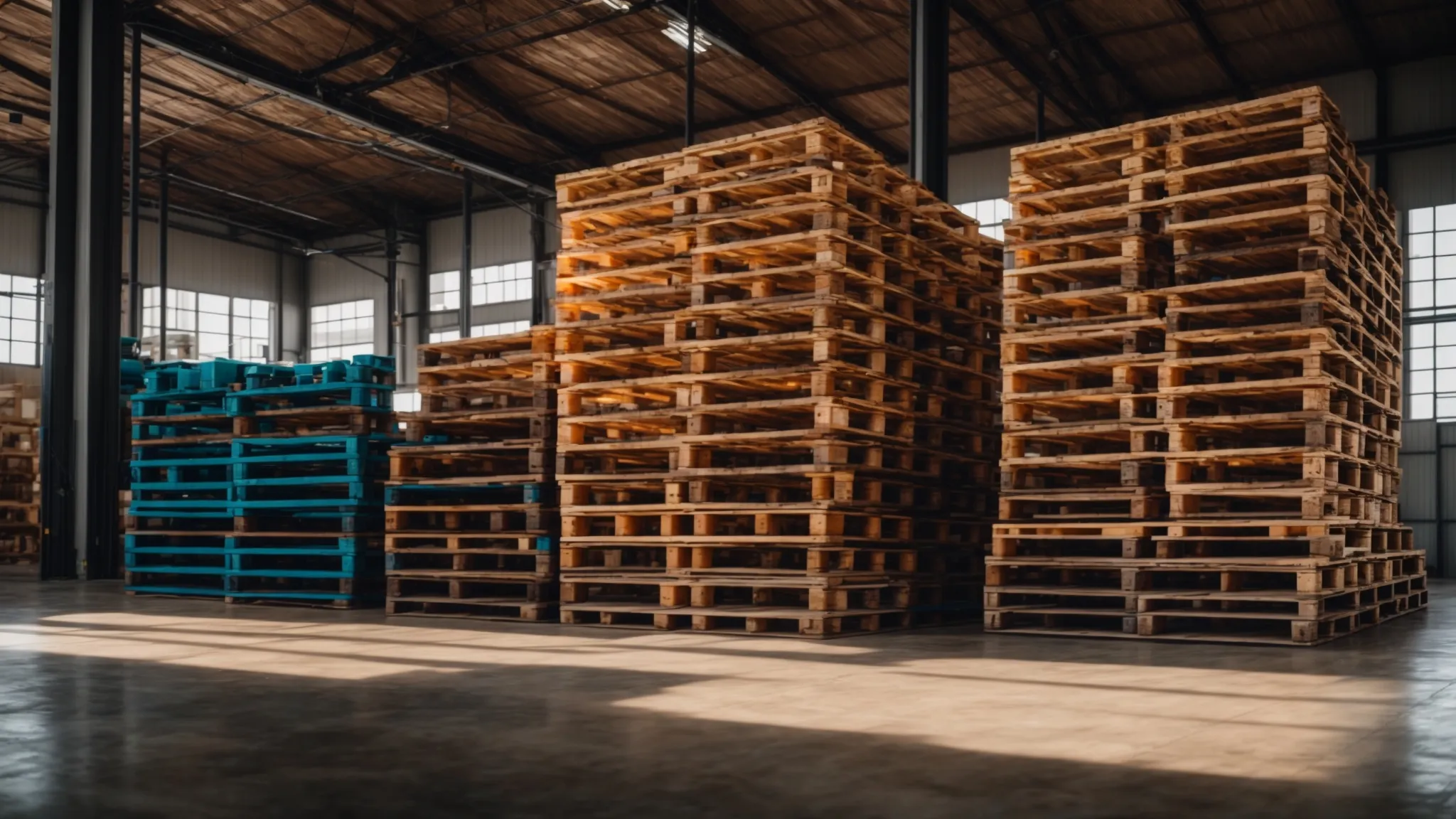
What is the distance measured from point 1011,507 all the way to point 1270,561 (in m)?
1.86

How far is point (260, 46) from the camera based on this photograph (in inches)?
854

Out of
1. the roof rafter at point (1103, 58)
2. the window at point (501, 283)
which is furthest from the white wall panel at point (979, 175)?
the window at point (501, 283)

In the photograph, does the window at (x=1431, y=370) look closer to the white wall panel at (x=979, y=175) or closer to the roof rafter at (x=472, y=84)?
the white wall panel at (x=979, y=175)

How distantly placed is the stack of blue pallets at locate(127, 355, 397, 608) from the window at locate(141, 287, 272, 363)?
18750 mm

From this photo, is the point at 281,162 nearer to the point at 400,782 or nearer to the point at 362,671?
the point at 362,671

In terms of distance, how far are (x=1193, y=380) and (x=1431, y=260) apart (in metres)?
14.7

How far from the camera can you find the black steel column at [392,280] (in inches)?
1304

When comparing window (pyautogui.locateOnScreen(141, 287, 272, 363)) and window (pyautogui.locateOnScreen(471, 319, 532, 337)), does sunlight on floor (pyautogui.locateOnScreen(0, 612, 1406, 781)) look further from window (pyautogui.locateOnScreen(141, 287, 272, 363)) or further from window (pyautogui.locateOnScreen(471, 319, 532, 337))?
window (pyautogui.locateOnScreen(141, 287, 272, 363))

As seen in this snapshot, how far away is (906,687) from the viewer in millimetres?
6125

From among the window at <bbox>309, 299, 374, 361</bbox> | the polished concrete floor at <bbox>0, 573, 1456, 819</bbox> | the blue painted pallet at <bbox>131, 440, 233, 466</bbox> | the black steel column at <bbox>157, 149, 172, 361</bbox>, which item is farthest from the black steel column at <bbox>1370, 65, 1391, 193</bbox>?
the window at <bbox>309, 299, 374, 361</bbox>

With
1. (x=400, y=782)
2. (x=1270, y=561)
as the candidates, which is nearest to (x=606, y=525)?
(x=1270, y=561)

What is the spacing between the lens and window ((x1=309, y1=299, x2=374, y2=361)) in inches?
1380

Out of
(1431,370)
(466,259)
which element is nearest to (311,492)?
(466,259)

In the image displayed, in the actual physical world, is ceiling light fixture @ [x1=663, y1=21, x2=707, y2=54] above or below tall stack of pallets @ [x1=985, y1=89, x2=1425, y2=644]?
above
